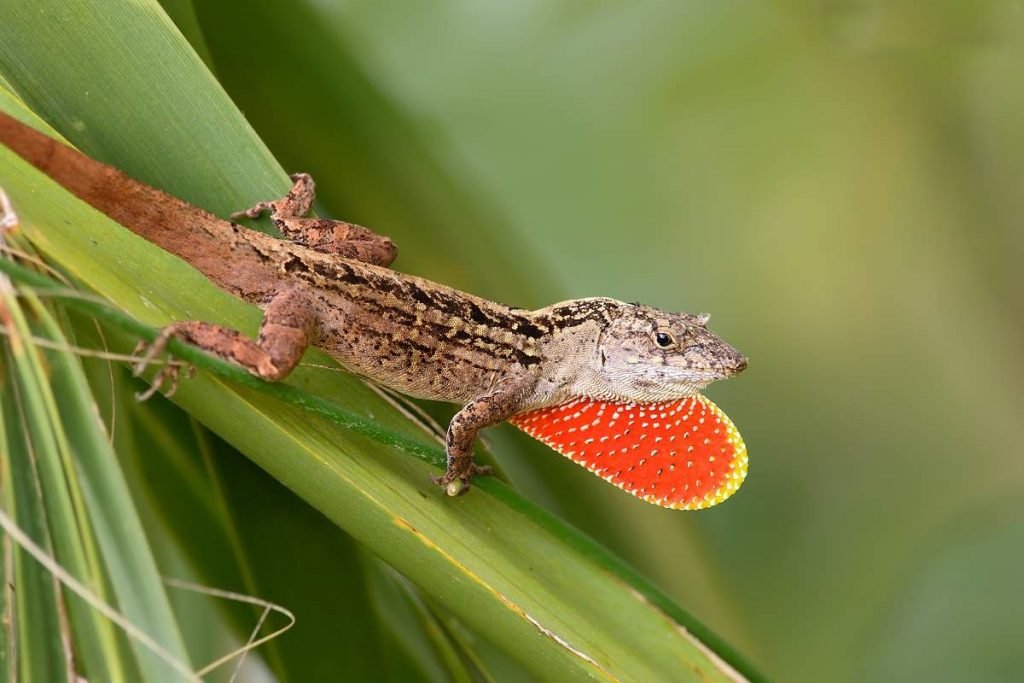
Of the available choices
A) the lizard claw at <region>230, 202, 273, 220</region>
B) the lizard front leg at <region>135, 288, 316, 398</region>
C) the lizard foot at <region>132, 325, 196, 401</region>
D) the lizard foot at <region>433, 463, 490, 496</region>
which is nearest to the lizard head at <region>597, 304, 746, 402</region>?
the lizard foot at <region>433, 463, 490, 496</region>

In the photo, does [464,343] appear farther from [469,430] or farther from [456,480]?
[456,480]

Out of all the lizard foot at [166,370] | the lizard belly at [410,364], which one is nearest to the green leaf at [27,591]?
the lizard foot at [166,370]

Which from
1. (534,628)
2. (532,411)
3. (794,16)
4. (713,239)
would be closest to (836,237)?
(713,239)

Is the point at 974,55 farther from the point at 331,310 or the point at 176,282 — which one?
the point at 176,282

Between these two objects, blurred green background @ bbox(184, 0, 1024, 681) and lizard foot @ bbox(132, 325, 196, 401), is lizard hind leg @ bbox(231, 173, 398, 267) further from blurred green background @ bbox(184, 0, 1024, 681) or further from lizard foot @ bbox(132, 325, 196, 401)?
lizard foot @ bbox(132, 325, 196, 401)

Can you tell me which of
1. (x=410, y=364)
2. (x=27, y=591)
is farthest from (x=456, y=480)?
(x=27, y=591)
